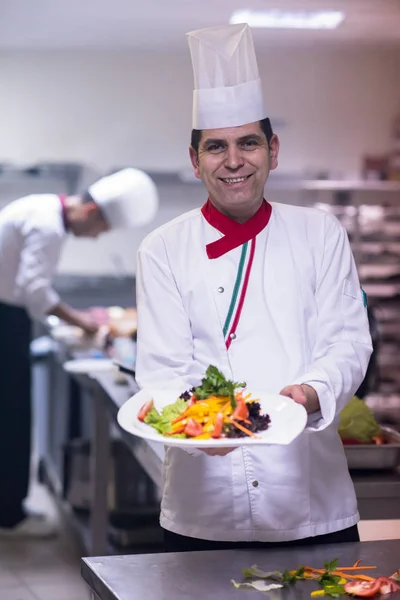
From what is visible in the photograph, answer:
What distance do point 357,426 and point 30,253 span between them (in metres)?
2.55

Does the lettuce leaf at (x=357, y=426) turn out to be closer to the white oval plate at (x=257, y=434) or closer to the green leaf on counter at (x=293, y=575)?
the white oval plate at (x=257, y=434)

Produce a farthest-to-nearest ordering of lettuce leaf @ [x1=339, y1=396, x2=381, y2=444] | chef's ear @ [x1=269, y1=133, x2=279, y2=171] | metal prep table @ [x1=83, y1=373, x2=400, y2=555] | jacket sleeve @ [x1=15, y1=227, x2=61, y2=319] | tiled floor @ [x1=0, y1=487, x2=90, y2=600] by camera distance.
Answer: jacket sleeve @ [x1=15, y1=227, x2=61, y2=319], tiled floor @ [x1=0, y1=487, x2=90, y2=600], lettuce leaf @ [x1=339, y1=396, x2=381, y2=444], metal prep table @ [x1=83, y1=373, x2=400, y2=555], chef's ear @ [x1=269, y1=133, x2=279, y2=171]

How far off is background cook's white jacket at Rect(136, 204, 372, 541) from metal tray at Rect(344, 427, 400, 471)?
45cm

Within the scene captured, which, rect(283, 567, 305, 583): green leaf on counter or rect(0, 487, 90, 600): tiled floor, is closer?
rect(283, 567, 305, 583): green leaf on counter

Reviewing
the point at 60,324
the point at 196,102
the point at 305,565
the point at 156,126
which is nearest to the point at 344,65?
the point at 156,126

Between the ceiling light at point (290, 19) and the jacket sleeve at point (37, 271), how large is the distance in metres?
2.71

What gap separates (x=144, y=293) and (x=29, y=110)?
5.95 meters

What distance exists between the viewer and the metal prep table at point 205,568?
164 cm

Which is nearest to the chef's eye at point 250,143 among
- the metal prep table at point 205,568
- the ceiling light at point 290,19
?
the metal prep table at point 205,568

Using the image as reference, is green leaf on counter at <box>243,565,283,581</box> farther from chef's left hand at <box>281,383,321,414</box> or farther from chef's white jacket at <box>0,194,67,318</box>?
chef's white jacket at <box>0,194,67,318</box>

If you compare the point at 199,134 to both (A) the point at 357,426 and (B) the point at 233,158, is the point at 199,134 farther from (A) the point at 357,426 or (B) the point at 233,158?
(A) the point at 357,426

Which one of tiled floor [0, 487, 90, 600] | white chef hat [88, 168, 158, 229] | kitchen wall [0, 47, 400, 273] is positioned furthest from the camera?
kitchen wall [0, 47, 400, 273]

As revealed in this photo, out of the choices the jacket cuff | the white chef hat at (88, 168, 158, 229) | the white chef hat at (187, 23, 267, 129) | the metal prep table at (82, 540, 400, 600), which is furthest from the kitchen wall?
the metal prep table at (82, 540, 400, 600)

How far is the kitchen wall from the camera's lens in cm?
765
